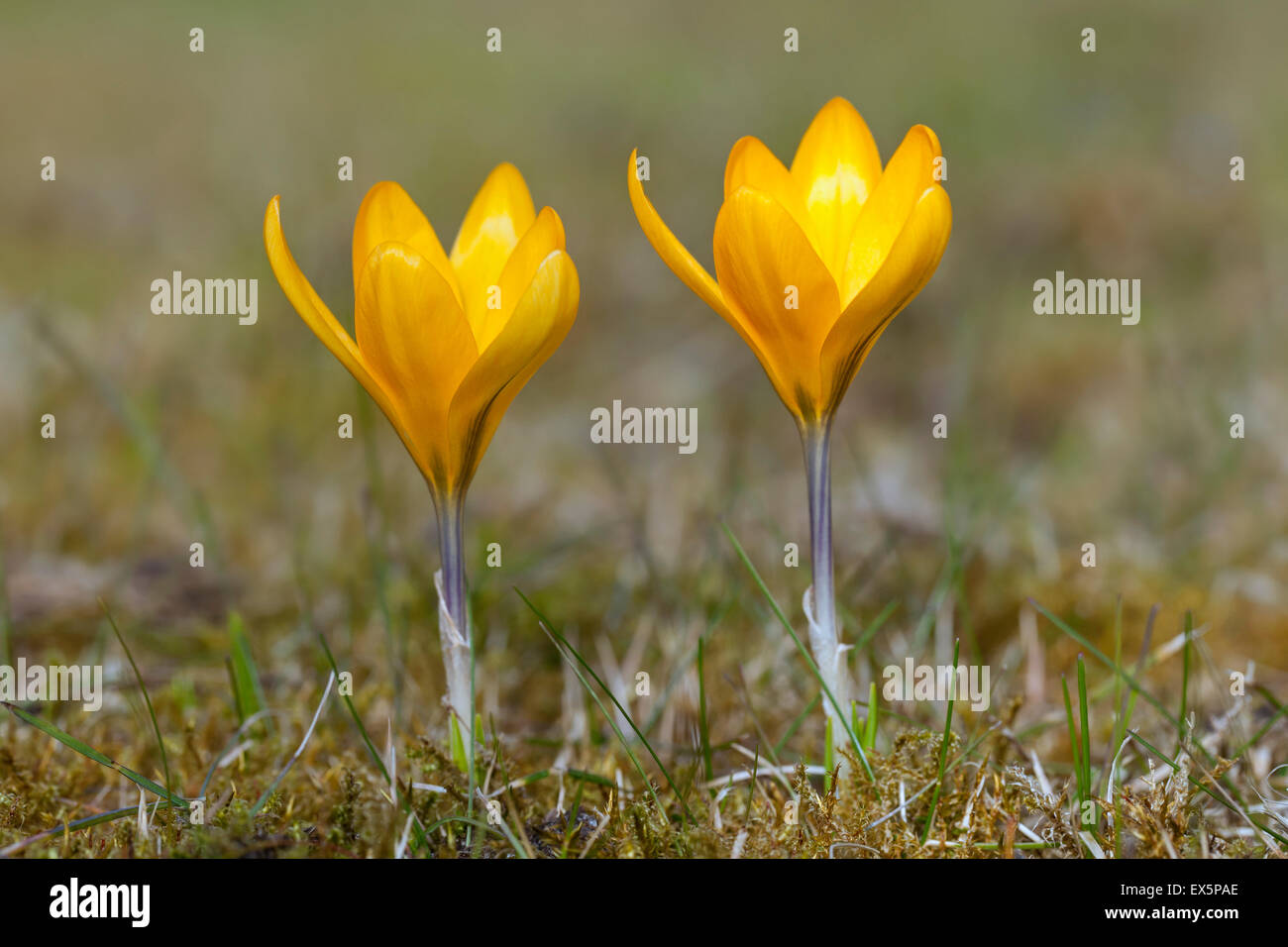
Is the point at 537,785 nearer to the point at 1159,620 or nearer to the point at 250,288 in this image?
the point at 1159,620

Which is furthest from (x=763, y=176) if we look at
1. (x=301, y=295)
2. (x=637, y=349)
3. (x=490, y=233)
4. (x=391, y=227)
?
(x=637, y=349)

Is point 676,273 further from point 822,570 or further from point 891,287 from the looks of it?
point 822,570

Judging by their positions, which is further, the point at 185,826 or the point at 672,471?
the point at 672,471

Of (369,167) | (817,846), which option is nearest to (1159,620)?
(817,846)

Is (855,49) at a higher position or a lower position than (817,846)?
higher

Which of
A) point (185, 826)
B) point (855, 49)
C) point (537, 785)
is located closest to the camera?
point (185, 826)

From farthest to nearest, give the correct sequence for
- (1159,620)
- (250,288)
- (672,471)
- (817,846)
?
(250,288)
(672,471)
(1159,620)
(817,846)

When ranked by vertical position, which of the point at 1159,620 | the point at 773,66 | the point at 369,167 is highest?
the point at 773,66

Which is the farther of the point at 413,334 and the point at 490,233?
the point at 490,233
